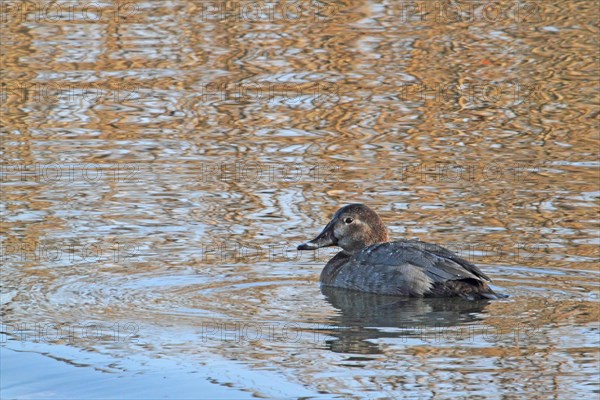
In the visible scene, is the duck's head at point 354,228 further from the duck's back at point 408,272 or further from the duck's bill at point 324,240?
the duck's back at point 408,272

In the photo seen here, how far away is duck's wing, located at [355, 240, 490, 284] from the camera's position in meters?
9.26

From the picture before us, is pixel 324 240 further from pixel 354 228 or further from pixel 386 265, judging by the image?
pixel 386 265

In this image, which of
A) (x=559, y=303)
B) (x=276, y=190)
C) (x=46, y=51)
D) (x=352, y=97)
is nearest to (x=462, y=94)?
(x=352, y=97)

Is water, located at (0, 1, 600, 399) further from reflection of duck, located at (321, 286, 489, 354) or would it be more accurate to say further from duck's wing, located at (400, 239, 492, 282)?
duck's wing, located at (400, 239, 492, 282)

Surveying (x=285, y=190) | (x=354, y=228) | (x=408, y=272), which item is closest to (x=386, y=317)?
(x=408, y=272)

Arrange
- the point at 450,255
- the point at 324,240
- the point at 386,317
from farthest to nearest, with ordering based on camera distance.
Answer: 1. the point at 324,240
2. the point at 450,255
3. the point at 386,317

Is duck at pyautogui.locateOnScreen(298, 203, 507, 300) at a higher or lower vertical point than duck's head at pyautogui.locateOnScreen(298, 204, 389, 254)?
lower

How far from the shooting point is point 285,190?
11859 millimetres

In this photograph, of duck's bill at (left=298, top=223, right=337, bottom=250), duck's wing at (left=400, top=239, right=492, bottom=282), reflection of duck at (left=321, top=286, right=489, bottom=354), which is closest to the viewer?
reflection of duck at (left=321, top=286, right=489, bottom=354)

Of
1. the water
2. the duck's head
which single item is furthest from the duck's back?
the duck's head

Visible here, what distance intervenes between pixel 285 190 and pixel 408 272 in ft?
8.36

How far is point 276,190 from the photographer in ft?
39.0

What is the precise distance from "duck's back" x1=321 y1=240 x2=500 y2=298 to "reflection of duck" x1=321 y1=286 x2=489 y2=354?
0.22 ft

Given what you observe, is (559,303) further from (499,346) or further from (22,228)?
(22,228)
